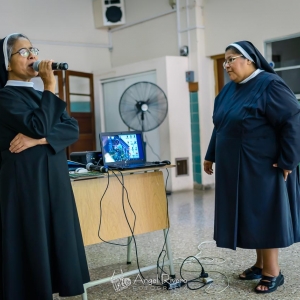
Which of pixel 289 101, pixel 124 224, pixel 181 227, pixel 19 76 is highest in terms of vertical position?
pixel 19 76

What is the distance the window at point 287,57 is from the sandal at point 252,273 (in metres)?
3.32

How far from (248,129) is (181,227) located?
6.15ft

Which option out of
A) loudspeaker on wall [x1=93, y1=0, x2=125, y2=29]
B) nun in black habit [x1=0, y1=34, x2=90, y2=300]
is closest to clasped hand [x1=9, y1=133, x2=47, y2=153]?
nun in black habit [x1=0, y1=34, x2=90, y2=300]

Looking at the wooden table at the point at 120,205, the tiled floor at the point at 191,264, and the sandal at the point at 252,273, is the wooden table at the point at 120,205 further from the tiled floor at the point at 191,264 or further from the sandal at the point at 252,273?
the sandal at the point at 252,273

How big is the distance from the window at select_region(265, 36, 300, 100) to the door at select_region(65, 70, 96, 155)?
10.0 ft

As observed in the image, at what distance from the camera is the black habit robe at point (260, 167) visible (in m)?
2.29

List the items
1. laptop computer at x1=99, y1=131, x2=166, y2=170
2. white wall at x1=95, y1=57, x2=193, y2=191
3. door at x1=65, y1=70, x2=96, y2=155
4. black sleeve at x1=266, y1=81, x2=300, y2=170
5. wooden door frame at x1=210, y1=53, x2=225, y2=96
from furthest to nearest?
door at x1=65, y1=70, x2=96, y2=155 → wooden door frame at x1=210, y1=53, x2=225, y2=96 → white wall at x1=95, y1=57, x2=193, y2=191 → laptop computer at x1=99, y1=131, x2=166, y2=170 → black sleeve at x1=266, y1=81, x2=300, y2=170

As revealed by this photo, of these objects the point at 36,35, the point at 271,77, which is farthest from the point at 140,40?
the point at 271,77

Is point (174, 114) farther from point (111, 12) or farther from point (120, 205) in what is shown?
point (120, 205)

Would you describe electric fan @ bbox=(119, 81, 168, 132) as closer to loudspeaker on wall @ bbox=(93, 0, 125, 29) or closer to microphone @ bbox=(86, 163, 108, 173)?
loudspeaker on wall @ bbox=(93, 0, 125, 29)

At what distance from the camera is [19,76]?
6.45ft

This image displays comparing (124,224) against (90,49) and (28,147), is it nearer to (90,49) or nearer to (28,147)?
(28,147)

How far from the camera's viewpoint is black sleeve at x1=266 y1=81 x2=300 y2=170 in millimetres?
2258

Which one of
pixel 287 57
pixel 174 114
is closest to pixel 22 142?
pixel 287 57
